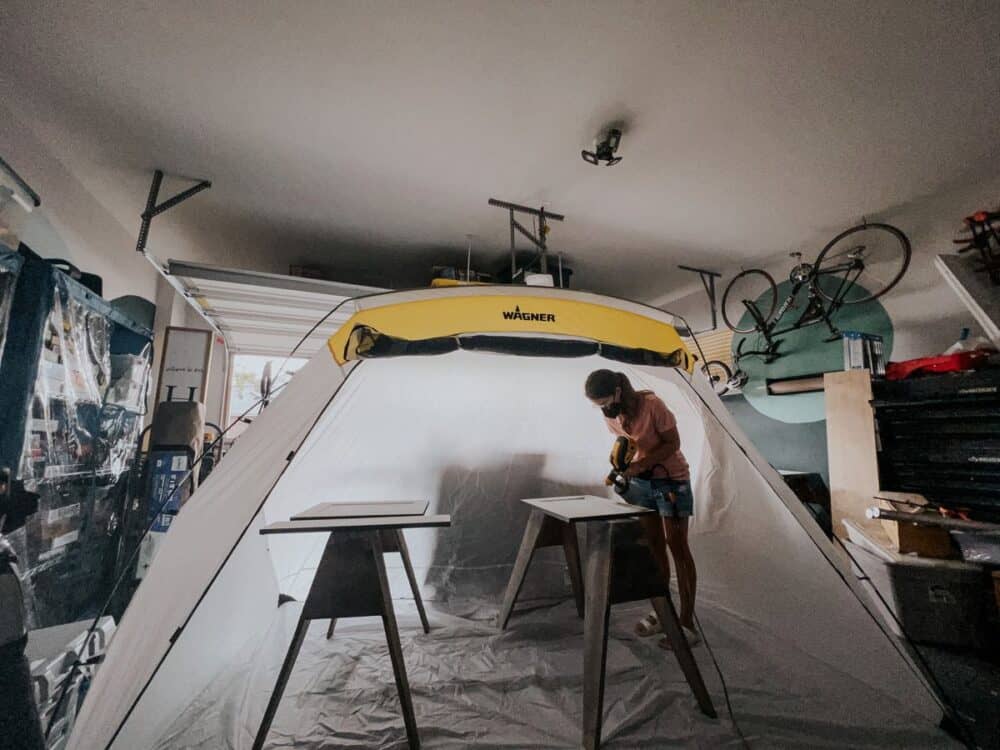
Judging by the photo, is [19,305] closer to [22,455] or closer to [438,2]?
[22,455]

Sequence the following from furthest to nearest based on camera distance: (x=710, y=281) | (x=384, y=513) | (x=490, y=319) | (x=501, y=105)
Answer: (x=710, y=281) < (x=501, y=105) < (x=384, y=513) < (x=490, y=319)

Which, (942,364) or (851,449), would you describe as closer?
(942,364)

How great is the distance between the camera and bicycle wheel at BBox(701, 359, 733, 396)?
12.5 feet

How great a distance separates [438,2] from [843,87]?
1.75 metres

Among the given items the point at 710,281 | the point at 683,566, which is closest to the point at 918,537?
the point at 683,566

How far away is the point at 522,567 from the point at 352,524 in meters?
1.01

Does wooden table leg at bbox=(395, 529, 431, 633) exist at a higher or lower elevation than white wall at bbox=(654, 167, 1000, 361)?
lower

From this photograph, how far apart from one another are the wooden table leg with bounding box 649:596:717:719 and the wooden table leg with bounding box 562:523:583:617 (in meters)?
0.72

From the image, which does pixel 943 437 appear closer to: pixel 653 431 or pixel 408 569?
pixel 653 431

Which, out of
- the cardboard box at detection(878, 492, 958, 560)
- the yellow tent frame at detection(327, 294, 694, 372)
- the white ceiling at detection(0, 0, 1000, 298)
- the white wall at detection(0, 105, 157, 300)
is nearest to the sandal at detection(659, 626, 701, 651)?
the cardboard box at detection(878, 492, 958, 560)

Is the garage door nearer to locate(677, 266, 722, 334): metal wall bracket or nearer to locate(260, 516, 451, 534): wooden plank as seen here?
locate(260, 516, 451, 534): wooden plank

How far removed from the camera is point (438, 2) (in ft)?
4.39

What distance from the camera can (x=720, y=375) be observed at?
395 cm

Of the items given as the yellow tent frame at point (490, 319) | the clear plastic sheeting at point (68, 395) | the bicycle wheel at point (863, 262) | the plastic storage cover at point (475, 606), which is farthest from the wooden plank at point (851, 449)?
the clear plastic sheeting at point (68, 395)
